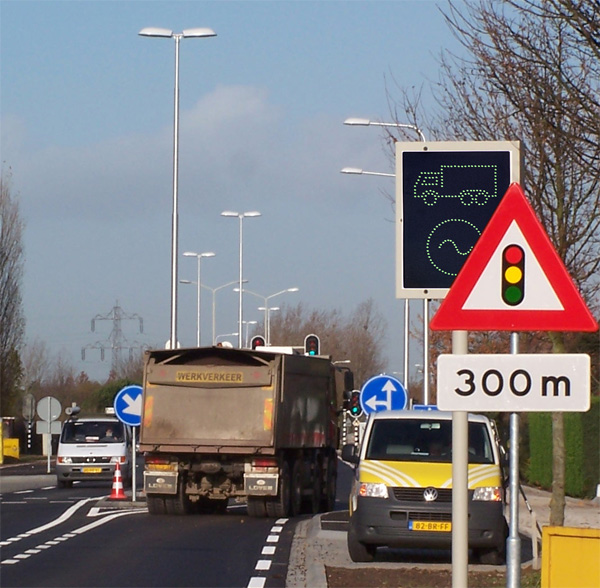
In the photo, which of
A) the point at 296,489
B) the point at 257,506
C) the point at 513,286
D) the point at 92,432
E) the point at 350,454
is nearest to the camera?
the point at 513,286

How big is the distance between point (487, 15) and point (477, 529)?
5.95m

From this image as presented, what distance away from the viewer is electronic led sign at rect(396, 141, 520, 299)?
7305 millimetres

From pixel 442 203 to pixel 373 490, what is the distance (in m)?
8.33

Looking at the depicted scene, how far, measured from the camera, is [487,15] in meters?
13.8

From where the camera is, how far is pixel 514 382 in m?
5.98

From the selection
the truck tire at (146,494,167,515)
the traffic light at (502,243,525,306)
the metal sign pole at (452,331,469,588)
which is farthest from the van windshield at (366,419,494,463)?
the traffic light at (502,243,525,306)

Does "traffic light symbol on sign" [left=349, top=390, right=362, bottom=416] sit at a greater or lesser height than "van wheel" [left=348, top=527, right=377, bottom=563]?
greater

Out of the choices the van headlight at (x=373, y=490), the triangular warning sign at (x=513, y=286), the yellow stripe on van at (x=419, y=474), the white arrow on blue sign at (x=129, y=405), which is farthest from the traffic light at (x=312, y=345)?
the triangular warning sign at (x=513, y=286)

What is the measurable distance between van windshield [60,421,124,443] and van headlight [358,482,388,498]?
2133 centimetres

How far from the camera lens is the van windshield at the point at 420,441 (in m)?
15.8

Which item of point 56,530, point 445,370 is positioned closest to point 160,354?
point 56,530

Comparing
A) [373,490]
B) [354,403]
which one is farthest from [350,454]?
[354,403]

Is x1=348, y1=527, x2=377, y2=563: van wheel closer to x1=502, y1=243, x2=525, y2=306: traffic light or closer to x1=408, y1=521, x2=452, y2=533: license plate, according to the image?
x1=408, y1=521, x2=452, y2=533: license plate

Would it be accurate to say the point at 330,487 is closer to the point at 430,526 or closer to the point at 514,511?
the point at 430,526
